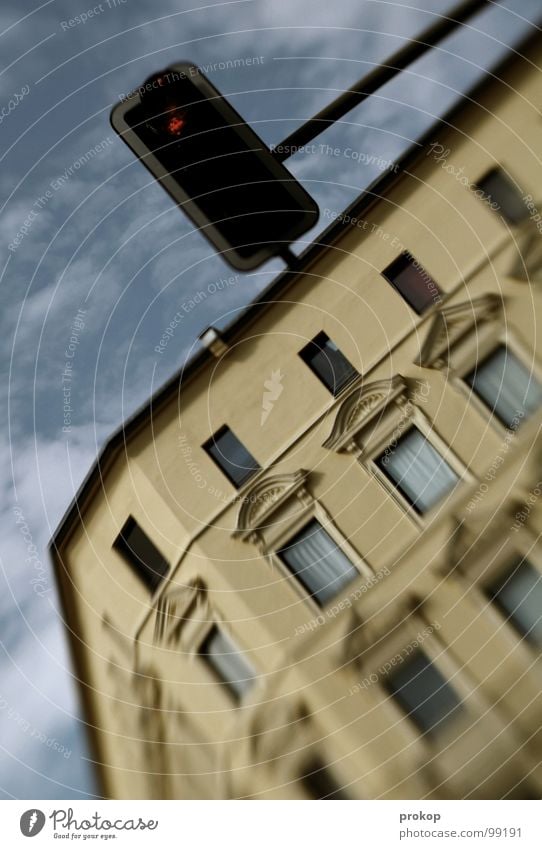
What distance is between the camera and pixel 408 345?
7027 mm

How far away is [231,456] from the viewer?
7973 millimetres

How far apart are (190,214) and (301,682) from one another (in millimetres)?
5408

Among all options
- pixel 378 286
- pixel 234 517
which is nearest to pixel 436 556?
pixel 234 517

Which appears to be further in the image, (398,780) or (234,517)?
(234,517)

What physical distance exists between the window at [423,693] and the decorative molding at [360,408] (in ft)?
7.70

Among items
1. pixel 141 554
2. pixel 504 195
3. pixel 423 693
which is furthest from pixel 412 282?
pixel 141 554

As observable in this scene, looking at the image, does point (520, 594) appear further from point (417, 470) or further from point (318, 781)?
point (318, 781)

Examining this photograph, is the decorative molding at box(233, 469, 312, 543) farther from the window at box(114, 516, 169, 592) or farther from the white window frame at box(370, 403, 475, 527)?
the window at box(114, 516, 169, 592)

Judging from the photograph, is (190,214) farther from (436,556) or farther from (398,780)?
(398,780)

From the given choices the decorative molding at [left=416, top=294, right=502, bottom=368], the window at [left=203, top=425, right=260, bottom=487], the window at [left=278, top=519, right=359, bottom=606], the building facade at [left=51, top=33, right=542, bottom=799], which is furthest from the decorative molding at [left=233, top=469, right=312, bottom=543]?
the decorative molding at [left=416, top=294, right=502, bottom=368]

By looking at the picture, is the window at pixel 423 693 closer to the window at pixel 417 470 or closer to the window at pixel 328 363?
the window at pixel 417 470

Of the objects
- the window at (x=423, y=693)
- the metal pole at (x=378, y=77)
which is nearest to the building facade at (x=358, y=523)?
the window at (x=423, y=693)

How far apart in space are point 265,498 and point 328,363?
1.80m

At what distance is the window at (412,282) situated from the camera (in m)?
7.14
